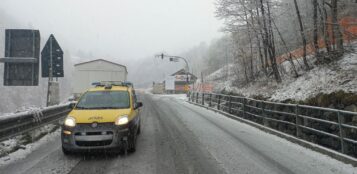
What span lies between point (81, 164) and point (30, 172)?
1.05 metres

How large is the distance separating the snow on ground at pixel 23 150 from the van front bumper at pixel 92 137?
1.33m

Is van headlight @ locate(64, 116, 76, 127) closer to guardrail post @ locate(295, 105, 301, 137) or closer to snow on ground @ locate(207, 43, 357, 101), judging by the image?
guardrail post @ locate(295, 105, 301, 137)

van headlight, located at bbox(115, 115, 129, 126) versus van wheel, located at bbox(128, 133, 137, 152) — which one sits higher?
van headlight, located at bbox(115, 115, 129, 126)

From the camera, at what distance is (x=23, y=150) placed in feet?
30.9

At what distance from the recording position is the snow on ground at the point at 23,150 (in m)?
8.13

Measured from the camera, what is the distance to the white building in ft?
113

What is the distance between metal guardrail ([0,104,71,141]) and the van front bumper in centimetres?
215

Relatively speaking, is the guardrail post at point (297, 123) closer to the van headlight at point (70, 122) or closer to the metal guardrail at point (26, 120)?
the van headlight at point (70, 122)

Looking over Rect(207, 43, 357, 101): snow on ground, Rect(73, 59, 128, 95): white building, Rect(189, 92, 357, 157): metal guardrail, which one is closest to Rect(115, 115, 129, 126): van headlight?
Rect(189, 92, 357, 157): metal guardrail

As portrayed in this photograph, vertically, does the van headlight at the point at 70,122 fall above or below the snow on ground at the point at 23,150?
above

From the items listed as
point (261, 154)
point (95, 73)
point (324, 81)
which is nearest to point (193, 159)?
point (261, 154)

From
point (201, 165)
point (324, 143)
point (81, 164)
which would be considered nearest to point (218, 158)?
point (201, 165)

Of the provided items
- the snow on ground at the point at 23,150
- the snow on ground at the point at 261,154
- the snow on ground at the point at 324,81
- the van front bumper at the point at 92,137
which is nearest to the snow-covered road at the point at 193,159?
the snow on ground at the point at 261,154

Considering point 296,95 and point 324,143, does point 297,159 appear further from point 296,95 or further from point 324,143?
point 296,95
